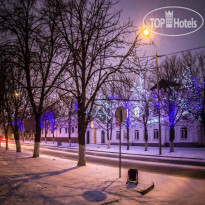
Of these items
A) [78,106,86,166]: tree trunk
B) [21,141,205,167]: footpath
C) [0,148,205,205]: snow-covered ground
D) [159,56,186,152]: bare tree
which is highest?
[159,56,186,152]: bare tree

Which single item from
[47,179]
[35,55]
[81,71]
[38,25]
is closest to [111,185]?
[47,179]

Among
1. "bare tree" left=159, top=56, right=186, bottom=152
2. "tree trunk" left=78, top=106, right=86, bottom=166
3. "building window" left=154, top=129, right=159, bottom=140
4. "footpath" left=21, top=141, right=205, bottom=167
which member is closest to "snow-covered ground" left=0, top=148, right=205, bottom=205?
"tree trunk" left=78, top=106, right=86, bottom=166

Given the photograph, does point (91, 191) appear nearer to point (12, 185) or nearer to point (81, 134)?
point (12, 185)

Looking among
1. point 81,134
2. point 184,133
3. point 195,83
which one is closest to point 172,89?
point 195,83

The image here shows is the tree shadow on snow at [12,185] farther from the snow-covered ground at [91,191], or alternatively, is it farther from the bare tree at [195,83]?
the bare tree at [195,83]

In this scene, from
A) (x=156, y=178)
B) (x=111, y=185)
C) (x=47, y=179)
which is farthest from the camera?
(x=156, y=178)

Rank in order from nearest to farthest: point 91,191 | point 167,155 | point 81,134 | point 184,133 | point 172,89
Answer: point 91,191, point 81,134, point 167,155, point 172,89, point 184,133

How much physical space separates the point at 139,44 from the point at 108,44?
1.76 meters

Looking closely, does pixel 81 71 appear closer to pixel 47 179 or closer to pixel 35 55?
pixel 35 55

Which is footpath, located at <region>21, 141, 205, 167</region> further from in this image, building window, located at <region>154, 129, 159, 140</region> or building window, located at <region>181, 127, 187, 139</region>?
building window, located at <region>154, 129, 159, 140</region>

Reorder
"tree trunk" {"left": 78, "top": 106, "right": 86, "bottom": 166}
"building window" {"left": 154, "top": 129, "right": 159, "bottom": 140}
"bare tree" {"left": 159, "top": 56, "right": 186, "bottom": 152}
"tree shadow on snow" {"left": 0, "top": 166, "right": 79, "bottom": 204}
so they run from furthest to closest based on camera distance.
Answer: "building window" {"left": 154, "top": 129, "right": 159, "bottom": 140}
"bare tree" {"left": 159, "top": 56, "right": 186, "bottom": 152}
"tree trunk" {"left": 78, "top": 106, "right": 86, "bottom": 166}
"tree shadow on snow" {"left": 0, "top": 166, "right": 79, "bottom": 204}

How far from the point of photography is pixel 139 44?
38.9 ft

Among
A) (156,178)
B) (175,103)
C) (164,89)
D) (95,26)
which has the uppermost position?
(95,26)

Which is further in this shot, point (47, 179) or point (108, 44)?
point (108, 44)
